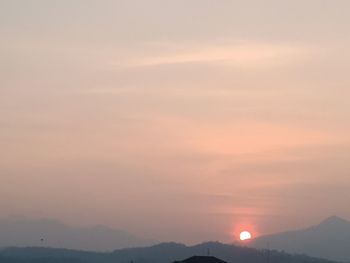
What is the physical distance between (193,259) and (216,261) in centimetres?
277

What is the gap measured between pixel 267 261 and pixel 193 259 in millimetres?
98866

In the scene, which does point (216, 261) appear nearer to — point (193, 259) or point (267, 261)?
point (193, 259)

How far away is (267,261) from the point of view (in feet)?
641

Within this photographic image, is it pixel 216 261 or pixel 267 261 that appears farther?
pixel 267 261

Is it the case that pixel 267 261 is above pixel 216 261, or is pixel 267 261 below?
above

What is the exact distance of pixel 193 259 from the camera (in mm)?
98188

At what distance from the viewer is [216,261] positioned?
99938 millimetres

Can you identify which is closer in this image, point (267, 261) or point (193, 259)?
point (193, 259)

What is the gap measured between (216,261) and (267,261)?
9680cm

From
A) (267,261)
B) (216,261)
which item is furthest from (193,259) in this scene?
(267,261)
